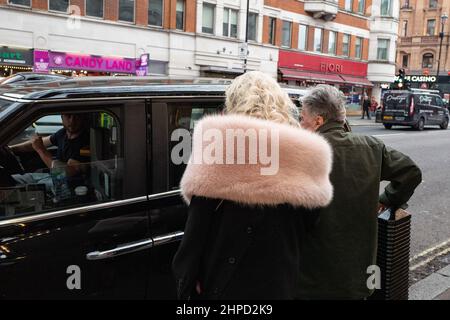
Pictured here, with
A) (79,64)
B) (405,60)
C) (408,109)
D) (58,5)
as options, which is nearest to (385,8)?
(408,109)

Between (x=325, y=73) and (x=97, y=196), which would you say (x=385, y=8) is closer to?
(x=325, y=73)

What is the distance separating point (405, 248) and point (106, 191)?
78.3 inches

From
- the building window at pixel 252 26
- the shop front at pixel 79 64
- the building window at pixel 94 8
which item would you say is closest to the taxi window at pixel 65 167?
the shop front at pixel 79 64

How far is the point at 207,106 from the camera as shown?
2.88m

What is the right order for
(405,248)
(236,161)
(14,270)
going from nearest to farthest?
1. (236,161)
2. (14,270)
3. (405,248)

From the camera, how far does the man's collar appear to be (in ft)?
7.77

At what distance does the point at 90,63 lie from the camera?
22594 mm

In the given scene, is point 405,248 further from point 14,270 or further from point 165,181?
point 14,270

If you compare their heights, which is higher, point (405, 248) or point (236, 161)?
point (236, 161)

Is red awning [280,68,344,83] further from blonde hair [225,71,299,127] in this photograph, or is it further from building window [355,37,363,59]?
blonde hair [225,71,299,127]

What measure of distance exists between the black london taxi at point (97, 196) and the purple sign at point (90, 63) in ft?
A: 66.7

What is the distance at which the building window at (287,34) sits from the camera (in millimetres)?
31995

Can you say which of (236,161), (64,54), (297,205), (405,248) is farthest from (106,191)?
(64,54)

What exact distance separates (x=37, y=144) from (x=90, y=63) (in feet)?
69.0
